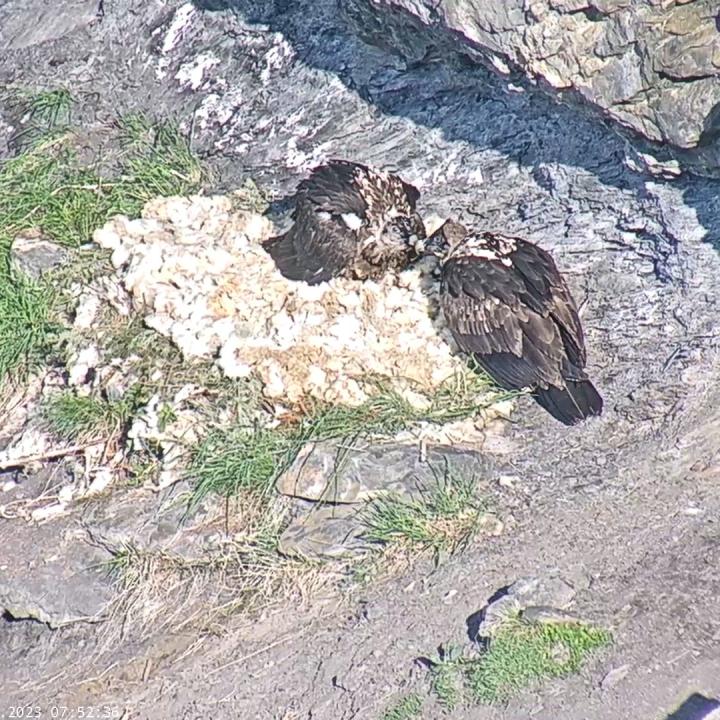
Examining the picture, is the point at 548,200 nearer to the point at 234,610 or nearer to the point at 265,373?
the point at 265,373

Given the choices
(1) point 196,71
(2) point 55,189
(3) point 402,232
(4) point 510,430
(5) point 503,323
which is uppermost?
(5) point 503,323

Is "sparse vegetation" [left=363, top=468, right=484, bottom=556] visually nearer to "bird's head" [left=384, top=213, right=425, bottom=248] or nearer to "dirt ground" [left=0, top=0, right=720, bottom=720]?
"dirt ground" [left=0, top=0, right=720, bottom=720]

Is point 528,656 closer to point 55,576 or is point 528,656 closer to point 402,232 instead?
point 55,576

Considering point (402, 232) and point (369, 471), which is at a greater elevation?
point (402, 232)

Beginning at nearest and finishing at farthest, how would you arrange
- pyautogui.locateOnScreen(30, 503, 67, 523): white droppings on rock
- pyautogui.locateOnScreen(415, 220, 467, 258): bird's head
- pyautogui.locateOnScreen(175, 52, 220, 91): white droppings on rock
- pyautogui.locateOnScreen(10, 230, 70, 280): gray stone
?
1. pyautogui.locateOnScreen(30, 503, 67, 523): white droppings on rock
2. pyautogui.locateOnScreen(415, 220, 467, 258): bird's head
3. pyautogui.locateOnScreen(10, 230, 70, 280): gray stone
4. pyautogui.locateOnScreen(175, 52, 220, 91): white droppings on rock

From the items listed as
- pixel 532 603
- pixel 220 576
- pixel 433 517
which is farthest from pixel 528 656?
pixel 220 576

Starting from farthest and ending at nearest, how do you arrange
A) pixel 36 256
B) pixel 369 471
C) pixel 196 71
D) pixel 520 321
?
1. pixel 196 71
2. pixel 36 256
3. pixel 520 321
4. pixel 369 471

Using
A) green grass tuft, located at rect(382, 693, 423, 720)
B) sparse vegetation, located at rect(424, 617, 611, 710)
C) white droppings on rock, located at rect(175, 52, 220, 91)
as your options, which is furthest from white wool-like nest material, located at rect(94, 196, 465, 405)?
green grass tuft, located at rect(382, 693, 423, 720)
